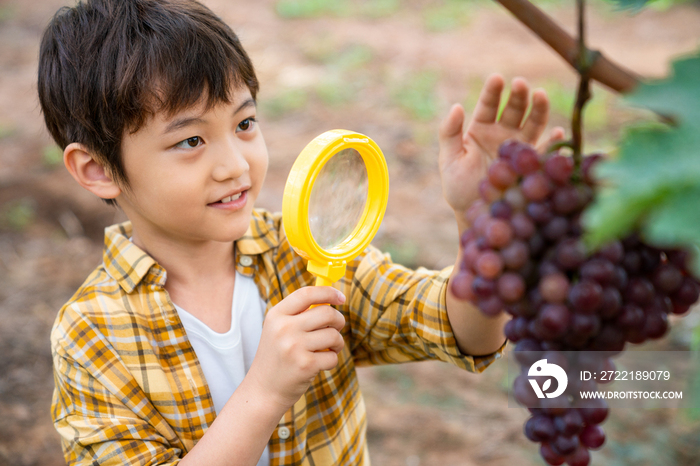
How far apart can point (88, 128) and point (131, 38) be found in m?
0.22

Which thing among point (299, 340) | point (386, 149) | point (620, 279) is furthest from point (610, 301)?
point (386, 149)

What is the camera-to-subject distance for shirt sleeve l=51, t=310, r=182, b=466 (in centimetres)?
112

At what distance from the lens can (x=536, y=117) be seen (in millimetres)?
925

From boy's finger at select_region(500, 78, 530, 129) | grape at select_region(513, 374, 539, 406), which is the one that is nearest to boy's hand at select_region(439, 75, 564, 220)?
boy's finger at select_region(500, 78, 530, 129)

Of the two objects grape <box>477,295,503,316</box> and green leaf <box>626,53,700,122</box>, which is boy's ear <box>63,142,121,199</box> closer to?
grape <box>477,295,503,316</box>

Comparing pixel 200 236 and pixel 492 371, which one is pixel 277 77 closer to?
pixel 492 371

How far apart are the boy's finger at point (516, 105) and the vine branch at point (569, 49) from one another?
1.04ft

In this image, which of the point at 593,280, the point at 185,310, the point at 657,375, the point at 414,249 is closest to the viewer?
the point at 593,280

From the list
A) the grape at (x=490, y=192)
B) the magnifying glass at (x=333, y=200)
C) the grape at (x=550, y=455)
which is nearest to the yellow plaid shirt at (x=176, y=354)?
the magnifying glass at (x=333, y=200)

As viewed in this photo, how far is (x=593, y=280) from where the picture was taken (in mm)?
532

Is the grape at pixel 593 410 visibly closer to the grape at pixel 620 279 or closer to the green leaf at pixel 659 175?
the grape at pixel 620 279

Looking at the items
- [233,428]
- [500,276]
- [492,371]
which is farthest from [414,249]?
[500,276]

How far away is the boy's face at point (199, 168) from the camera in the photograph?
1174 millimetres

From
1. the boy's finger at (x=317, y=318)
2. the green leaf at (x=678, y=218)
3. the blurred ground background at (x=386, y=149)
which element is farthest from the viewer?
the blurred ground background at (x=386, y=149)
